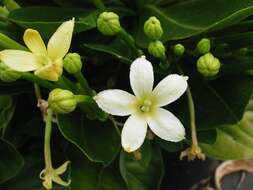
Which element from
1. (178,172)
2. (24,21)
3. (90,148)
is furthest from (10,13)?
(178,172)

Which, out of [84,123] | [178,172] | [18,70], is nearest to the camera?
[18,70]

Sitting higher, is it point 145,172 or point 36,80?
point 36,80

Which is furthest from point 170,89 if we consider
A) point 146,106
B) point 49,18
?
point 49,18

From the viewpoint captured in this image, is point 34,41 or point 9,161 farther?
point 9,161

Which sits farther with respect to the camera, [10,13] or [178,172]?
[178,172]

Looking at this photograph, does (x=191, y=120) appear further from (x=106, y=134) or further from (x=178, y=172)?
(x=178, y=172)

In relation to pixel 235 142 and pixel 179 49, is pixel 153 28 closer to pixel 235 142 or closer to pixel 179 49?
pixel 179 49
